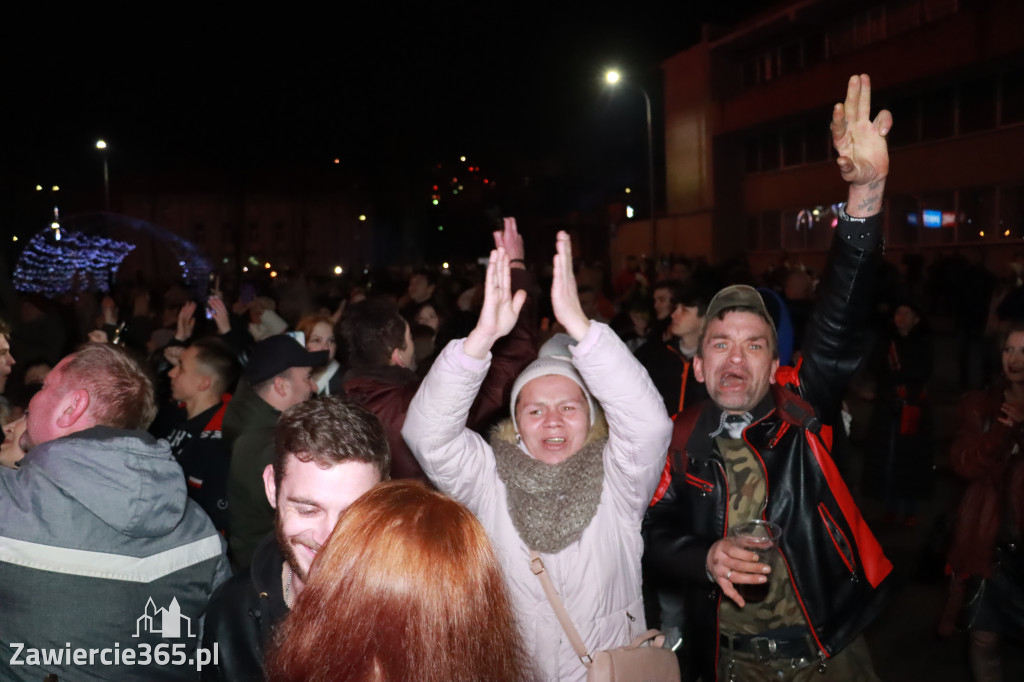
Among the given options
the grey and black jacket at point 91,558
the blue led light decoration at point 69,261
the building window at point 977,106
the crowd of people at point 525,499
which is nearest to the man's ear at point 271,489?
the crowd of people at point 525,499

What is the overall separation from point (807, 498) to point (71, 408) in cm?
265

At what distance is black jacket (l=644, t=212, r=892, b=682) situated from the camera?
2.95 m

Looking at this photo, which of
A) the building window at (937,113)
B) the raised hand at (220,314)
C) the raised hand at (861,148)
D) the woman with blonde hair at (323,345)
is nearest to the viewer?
the raised hand at (861,148)

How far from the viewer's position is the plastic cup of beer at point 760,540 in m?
2.53

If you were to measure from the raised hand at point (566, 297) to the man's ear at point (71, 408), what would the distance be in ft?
5.52

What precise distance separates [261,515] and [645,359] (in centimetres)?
345

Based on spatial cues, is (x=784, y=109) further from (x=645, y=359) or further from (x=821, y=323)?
(x=821, y=323)

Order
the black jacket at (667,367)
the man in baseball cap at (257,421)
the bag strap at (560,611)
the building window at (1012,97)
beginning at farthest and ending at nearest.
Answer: the building window at (1012,97) < the black jacket at (667,367) < the man in baseball cap at (257,421) < the bag strap at (560,611)

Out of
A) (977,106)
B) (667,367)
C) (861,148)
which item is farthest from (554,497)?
(977,106)

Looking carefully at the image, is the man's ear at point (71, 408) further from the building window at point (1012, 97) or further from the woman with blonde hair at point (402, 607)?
the building window at point (1012, 97)

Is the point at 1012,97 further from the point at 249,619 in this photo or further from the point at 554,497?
the point at 249,619

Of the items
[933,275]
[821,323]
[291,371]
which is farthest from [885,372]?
[933,275]

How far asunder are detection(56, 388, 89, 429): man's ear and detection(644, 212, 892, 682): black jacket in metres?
2.09

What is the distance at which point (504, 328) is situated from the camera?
2693 millimetres
